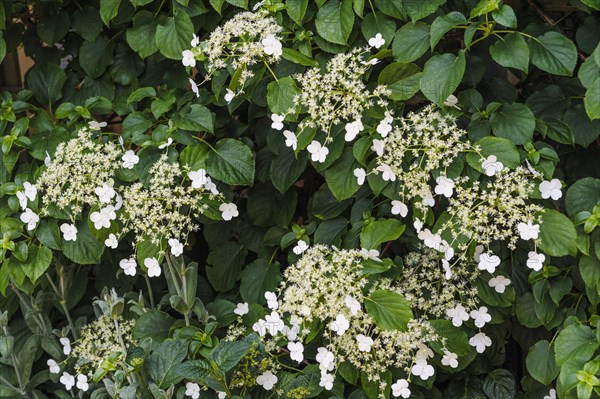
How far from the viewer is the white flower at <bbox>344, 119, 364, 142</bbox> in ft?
5.84

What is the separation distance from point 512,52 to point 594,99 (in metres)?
0.21

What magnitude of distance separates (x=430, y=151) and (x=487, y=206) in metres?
0.16

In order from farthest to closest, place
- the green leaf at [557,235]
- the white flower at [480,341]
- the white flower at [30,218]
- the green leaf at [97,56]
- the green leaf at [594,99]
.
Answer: the green leaf at [97,56] < the white flower at [30,218] < the white flower at [480,341] < the green leaf at [557,235] < the green leaf at [594,99]

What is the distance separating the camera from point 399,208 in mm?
1846

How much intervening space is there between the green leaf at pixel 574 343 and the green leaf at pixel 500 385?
0.33m

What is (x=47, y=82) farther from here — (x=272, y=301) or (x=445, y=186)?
(x=445, y=186)

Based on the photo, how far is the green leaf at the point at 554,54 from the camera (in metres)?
1.72

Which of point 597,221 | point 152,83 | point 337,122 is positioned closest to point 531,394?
point 597,221

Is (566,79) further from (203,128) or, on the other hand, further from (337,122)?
(203,128)

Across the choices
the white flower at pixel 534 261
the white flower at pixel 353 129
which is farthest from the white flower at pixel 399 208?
the white flower at pixel 534 261

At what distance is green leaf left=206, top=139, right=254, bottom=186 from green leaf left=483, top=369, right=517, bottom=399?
719mm

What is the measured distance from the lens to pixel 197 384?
1975 millimetres

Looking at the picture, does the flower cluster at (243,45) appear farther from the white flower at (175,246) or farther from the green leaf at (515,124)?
the green leaf at (515,124)

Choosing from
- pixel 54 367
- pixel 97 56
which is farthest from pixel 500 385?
pixel 97 56
